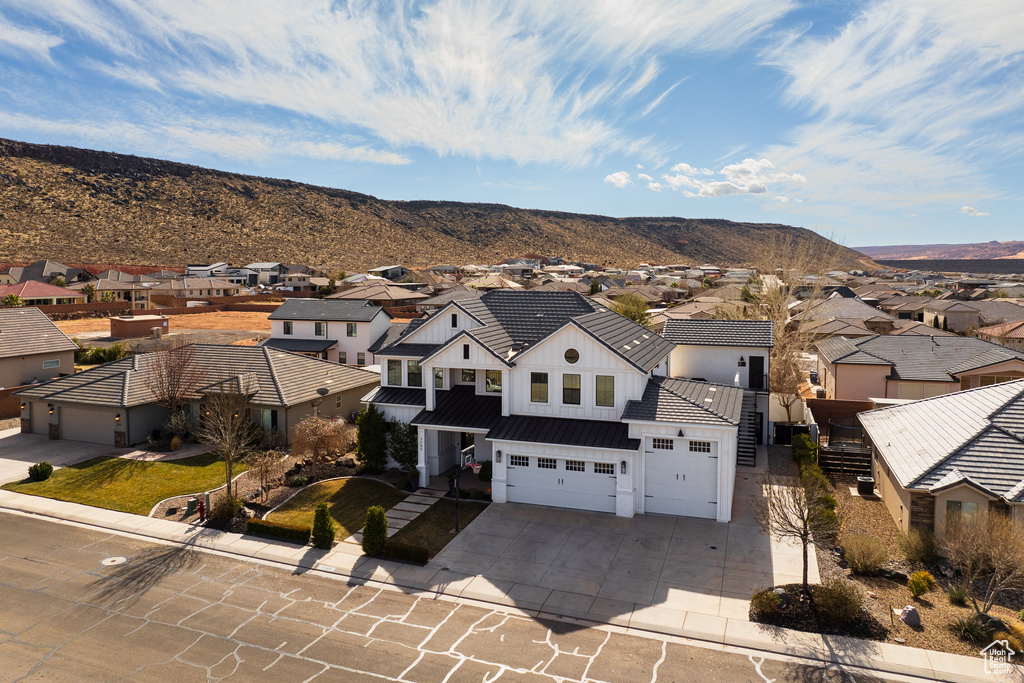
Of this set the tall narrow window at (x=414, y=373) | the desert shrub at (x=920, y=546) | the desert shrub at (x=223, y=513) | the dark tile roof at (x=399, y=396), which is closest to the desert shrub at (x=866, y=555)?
the desert shrub at (x=920, y=546)

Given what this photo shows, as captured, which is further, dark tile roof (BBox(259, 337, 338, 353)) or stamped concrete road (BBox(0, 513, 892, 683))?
dark tile roof (BBox(259, 337, 338, 353))

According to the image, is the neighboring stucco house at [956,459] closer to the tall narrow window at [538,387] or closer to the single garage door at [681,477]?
the single garage door at [681,477]

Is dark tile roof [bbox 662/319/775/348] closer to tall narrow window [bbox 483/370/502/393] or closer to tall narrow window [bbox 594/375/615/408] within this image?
tall narrow window [bbox 594/375/615/408]

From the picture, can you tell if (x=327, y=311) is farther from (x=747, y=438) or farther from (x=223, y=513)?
(x=747, y=438)

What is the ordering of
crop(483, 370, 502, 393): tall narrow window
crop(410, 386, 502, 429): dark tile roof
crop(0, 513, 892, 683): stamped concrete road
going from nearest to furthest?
crop(0, 513, 892, 683): stamped concrete road, crop(410, 386, 502, 429): dark tile roof, crop(483, 370, 502, 393): tall narrow window

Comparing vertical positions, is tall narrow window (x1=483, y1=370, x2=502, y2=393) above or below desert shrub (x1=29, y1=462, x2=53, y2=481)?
above

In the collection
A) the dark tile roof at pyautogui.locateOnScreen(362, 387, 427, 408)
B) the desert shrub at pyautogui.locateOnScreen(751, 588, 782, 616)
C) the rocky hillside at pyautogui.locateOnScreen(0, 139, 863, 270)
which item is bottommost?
the desert shrub at pyautogui.locateOnScreen(751, 588, 782, 616)

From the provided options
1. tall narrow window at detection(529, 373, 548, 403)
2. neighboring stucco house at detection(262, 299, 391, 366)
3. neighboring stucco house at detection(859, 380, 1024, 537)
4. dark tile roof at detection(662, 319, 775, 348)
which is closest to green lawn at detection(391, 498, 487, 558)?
tall narrow window at detection(529, 373, 548, 403)
